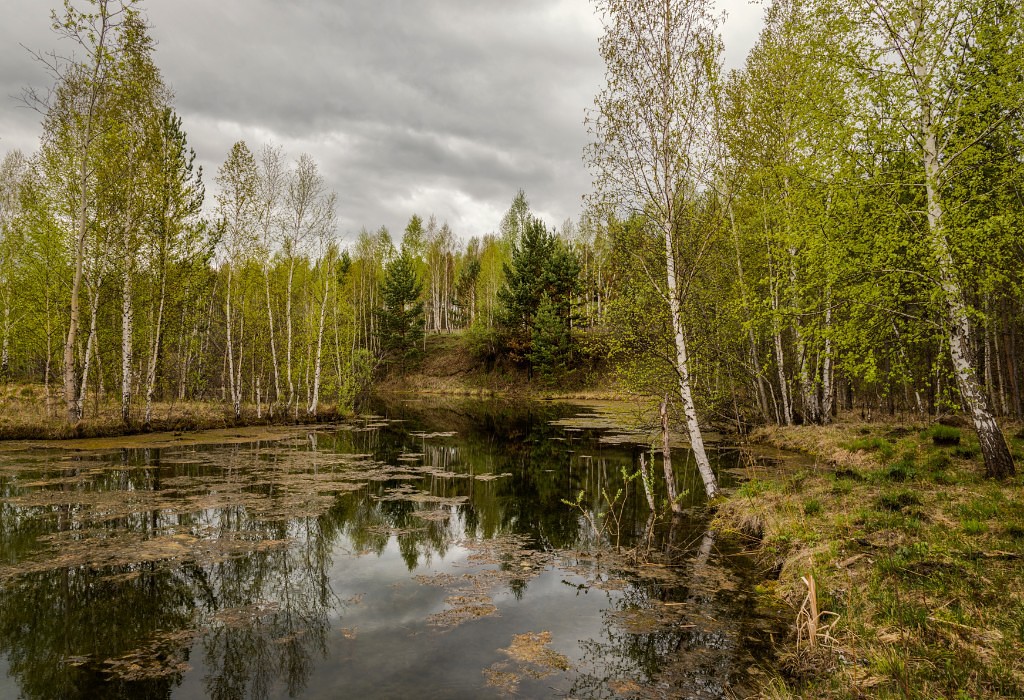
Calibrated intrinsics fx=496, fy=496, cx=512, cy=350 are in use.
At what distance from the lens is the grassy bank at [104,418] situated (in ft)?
69.9

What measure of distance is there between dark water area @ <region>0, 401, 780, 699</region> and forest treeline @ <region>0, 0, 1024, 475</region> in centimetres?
524

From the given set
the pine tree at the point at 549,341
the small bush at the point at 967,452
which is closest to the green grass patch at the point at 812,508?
the small bush at the point at 967,452

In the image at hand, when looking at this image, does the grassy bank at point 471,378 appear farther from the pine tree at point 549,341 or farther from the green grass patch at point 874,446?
the green grass patch at point 874,446

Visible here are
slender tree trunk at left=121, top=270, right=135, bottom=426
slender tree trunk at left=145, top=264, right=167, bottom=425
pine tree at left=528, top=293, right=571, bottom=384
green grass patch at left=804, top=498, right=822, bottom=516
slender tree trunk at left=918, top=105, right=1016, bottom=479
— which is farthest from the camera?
pine tree at left=528, top=293, right=571, bottom=384

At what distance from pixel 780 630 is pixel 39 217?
3690 cm

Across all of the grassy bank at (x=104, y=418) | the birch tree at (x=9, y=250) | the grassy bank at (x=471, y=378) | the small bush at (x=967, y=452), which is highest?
the birch tree at (x=9, y=250)

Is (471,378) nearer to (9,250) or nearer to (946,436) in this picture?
(9,250)

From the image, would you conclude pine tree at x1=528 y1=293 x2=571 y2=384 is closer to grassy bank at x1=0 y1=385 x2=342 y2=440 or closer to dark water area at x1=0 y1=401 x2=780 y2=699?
grassy bank at x1=0 y1=385 x2=342 y2=440

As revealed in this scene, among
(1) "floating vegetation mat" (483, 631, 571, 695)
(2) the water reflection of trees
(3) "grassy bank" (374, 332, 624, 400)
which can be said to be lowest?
(1) "floating vegetation mat" (483, 631, 571, 695)

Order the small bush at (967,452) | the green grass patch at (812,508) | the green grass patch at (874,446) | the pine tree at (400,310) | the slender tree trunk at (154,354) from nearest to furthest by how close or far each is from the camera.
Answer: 1. the green grass patch at (812,508)
2. the small bush at (967,452)
3. the green grass patch at (874,446)
4. the slender tree trunk at (154,354)
5. the pine tree at (400,310)

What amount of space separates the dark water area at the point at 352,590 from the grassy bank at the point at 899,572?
80 cm

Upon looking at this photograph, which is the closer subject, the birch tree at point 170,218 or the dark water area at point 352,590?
the dark water area at point 352,590

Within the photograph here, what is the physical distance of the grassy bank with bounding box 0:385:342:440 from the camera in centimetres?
2130

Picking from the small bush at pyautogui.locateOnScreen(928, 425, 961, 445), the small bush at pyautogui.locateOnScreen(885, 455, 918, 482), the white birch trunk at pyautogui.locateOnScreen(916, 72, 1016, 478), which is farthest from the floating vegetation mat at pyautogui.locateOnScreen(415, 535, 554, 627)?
the small bush at pyautogui.locateOnScreen(928, 425, 961, 445)
